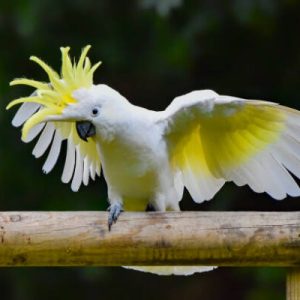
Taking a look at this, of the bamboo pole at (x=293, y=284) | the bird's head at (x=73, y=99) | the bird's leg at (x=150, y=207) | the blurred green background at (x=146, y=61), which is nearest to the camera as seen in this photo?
the bamboo pole at (x=293, y=284)

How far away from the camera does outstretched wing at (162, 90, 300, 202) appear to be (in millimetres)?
2648

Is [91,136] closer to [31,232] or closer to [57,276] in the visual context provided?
[31,232]

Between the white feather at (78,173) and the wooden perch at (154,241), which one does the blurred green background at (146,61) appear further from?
the wooden perch at (154,241)

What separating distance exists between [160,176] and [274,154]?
0.97 feet

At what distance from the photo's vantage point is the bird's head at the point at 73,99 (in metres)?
2.47

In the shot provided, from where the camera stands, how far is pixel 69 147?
9.98 feet

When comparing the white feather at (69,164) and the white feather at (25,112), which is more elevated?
the white feather at (25,112)

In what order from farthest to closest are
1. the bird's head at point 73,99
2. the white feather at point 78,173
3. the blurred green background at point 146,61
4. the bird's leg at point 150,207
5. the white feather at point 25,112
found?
the blurred green background at point 146,61, the white feather at point 78,173, the white feather at point 25,112, the bird's leg at point 150,207, the bird's head at point 73,99

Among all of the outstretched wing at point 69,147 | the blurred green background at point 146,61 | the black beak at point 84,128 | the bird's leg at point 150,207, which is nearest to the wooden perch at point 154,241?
the black beak at point 84,128

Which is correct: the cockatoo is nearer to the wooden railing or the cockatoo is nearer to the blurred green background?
the wooden railing

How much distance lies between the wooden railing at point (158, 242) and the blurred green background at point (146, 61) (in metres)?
2.31

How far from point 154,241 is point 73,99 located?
39cm

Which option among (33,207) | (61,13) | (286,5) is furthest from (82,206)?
(286,5)

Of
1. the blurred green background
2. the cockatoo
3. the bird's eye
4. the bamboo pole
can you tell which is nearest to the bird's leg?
the cockatoo
